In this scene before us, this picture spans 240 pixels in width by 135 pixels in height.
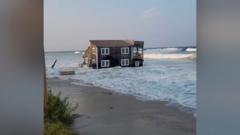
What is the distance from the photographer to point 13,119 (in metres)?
0.55

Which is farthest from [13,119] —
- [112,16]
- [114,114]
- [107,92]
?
[112,16]

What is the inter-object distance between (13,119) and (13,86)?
5cm

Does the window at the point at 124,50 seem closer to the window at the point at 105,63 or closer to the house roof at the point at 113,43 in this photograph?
the house roof at the point at 113,43

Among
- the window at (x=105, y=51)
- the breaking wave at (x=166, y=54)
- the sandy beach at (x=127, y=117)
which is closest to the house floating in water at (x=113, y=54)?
the window at (x=105, y=51)

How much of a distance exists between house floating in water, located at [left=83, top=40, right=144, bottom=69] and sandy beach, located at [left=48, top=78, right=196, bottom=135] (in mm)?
8000

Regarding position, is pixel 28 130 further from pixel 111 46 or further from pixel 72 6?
pixel 111 46

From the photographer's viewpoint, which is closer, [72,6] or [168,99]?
[168,99]

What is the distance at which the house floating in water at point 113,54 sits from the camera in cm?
1532

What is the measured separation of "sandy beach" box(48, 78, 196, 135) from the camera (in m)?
4.34

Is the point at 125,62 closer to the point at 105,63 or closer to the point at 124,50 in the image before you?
the point at 124,50

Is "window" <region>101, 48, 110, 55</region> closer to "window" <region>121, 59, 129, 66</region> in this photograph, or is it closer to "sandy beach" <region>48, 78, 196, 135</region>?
"window" <region>121, 59, 129, 66</region>

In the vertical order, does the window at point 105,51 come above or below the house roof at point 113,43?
below

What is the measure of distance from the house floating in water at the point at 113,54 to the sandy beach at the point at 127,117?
8000 mm

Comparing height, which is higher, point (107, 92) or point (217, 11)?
point (217, 11)
